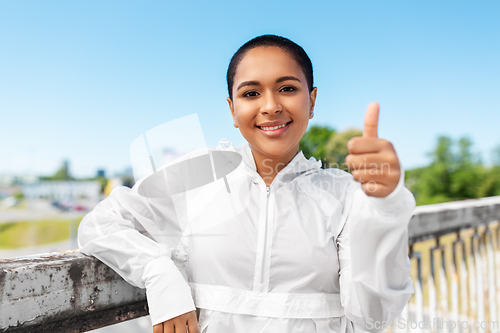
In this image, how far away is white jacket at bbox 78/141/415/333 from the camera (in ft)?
3.08

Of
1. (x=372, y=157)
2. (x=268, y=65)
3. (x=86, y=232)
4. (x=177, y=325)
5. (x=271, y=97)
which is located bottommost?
(x=177, y=325)

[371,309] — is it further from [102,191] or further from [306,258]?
[102,191]

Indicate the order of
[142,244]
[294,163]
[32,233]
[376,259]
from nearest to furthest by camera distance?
1. [376,259]
2. [142,244]
3. [294,163]
4. [32,233]

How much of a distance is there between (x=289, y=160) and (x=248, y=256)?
0.37m

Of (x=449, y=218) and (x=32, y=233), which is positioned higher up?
(x=449, y=218)

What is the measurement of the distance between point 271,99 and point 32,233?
163 feet

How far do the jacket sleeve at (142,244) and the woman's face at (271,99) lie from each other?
39 cm

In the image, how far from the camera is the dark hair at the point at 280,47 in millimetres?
1104

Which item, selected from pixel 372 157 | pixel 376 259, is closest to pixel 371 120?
pixel 372 157

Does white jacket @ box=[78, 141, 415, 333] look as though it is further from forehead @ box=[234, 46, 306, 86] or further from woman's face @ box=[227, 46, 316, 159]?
forehead @ box=[234, 46, 306, 86]

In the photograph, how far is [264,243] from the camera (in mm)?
1041

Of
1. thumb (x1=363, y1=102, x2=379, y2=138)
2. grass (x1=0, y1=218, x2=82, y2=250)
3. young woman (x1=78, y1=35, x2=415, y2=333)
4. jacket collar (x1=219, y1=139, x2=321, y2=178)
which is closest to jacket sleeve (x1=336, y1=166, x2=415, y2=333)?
young woman (x1=78, y1=35, x2=415, y2=333)

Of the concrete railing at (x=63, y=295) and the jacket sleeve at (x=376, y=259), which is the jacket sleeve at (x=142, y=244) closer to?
the concrete railing at (x=63, y=295)

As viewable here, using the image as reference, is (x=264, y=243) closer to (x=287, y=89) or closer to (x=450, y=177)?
(x=287, y=89)
